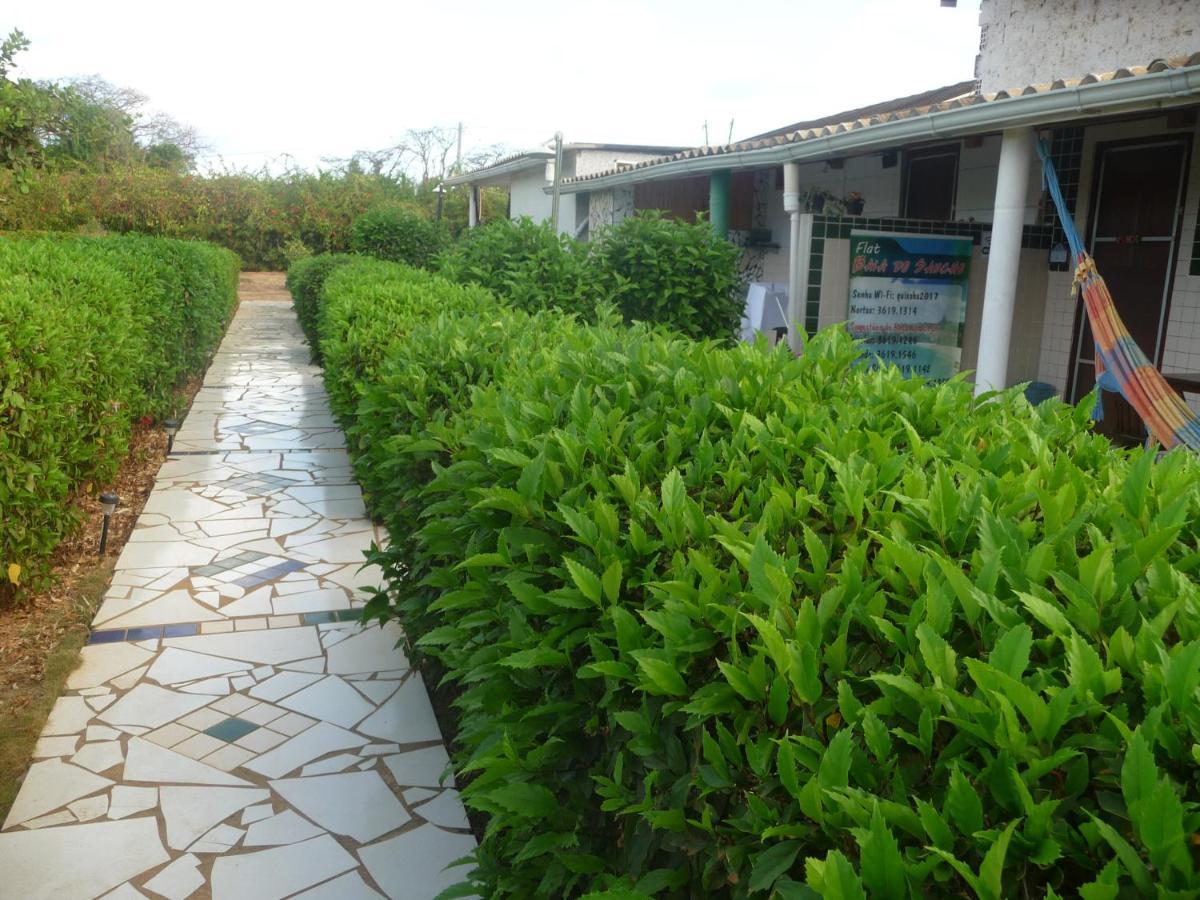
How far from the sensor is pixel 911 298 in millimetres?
8477

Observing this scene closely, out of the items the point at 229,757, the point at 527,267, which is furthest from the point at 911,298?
the point at 229,757

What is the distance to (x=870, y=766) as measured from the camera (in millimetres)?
1391

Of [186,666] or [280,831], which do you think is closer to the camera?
[280,831]

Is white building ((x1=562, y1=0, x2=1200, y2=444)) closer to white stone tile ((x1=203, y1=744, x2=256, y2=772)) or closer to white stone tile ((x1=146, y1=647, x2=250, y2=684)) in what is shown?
white stone tile ((x1=146, y1=647, x2=250, y2=684))

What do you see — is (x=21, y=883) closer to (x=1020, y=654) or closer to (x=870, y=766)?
(x=870, y=766)

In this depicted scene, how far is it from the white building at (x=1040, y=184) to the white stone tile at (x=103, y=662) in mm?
5430

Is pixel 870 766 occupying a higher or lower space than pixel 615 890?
higher

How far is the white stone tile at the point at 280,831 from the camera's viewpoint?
3465 millimetres

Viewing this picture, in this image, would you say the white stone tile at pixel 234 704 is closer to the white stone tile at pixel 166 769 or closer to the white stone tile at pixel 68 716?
the white stone tile at pixel 166 769

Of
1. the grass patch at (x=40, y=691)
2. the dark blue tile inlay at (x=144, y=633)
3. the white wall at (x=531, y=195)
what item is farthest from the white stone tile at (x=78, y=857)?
the white wall at (x=531, y=195)

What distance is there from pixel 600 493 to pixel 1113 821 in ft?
4.33

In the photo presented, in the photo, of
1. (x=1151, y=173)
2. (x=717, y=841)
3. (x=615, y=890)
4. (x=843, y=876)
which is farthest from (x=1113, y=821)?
(x=1151, y=173)

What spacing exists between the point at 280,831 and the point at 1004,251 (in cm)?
641

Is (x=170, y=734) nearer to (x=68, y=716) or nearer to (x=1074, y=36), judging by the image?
(x=68, y=716)
